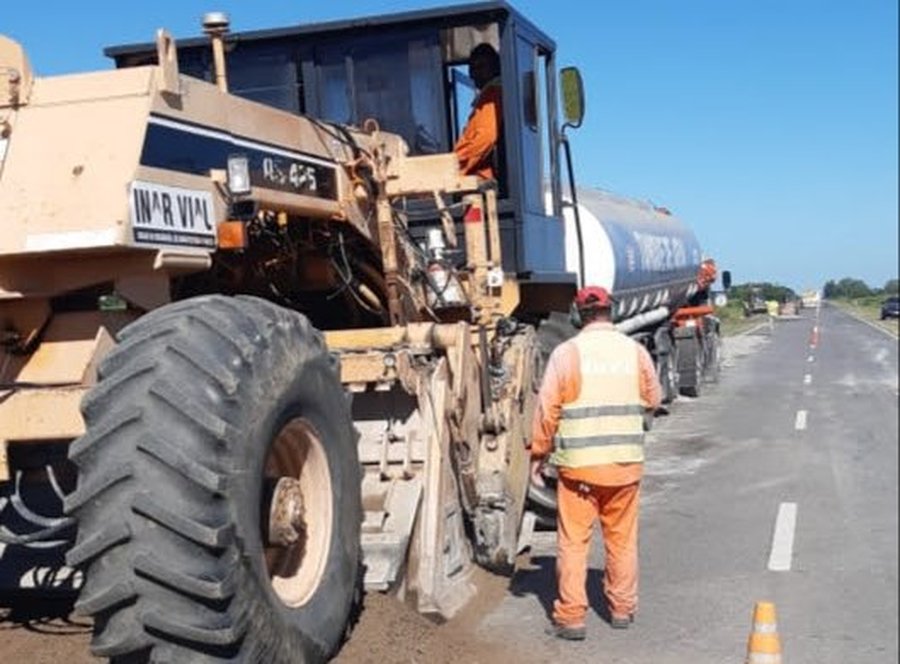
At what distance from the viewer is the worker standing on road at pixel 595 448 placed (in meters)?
6.64

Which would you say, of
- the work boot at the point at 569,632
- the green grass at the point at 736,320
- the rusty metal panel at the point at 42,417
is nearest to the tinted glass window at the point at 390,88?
the work boot at the point at 569,632

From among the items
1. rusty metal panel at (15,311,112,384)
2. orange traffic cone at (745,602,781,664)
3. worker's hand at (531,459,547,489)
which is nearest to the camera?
rusty metal panel at (15,311,112,384)

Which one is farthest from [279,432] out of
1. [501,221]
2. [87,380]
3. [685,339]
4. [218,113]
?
[685,339]

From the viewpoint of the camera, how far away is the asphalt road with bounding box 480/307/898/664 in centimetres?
624

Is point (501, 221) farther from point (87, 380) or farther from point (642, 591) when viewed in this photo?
point (87, 380)

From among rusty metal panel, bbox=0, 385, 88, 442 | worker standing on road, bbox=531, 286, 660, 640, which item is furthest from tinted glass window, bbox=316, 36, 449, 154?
rusty metal panel, bbox=0, 385, 88, 442

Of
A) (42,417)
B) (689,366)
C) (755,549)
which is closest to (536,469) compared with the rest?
(755,549)

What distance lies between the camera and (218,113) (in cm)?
532

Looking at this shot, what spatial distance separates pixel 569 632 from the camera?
661 centimetres

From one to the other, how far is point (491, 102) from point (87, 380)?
4.57 m

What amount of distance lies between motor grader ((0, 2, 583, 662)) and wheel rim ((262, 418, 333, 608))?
0.01 m

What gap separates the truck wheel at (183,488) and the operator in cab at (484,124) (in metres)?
4.13

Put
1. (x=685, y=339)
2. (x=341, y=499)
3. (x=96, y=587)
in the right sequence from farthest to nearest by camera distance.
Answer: (x=685, y=339) < (x=341, y=499) < (x=96, y=587)

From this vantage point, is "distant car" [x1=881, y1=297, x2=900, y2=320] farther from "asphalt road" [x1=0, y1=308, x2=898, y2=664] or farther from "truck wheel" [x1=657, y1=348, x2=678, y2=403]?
"truck wheel" [x1=657, y1=348, x2=678, y2=403]
